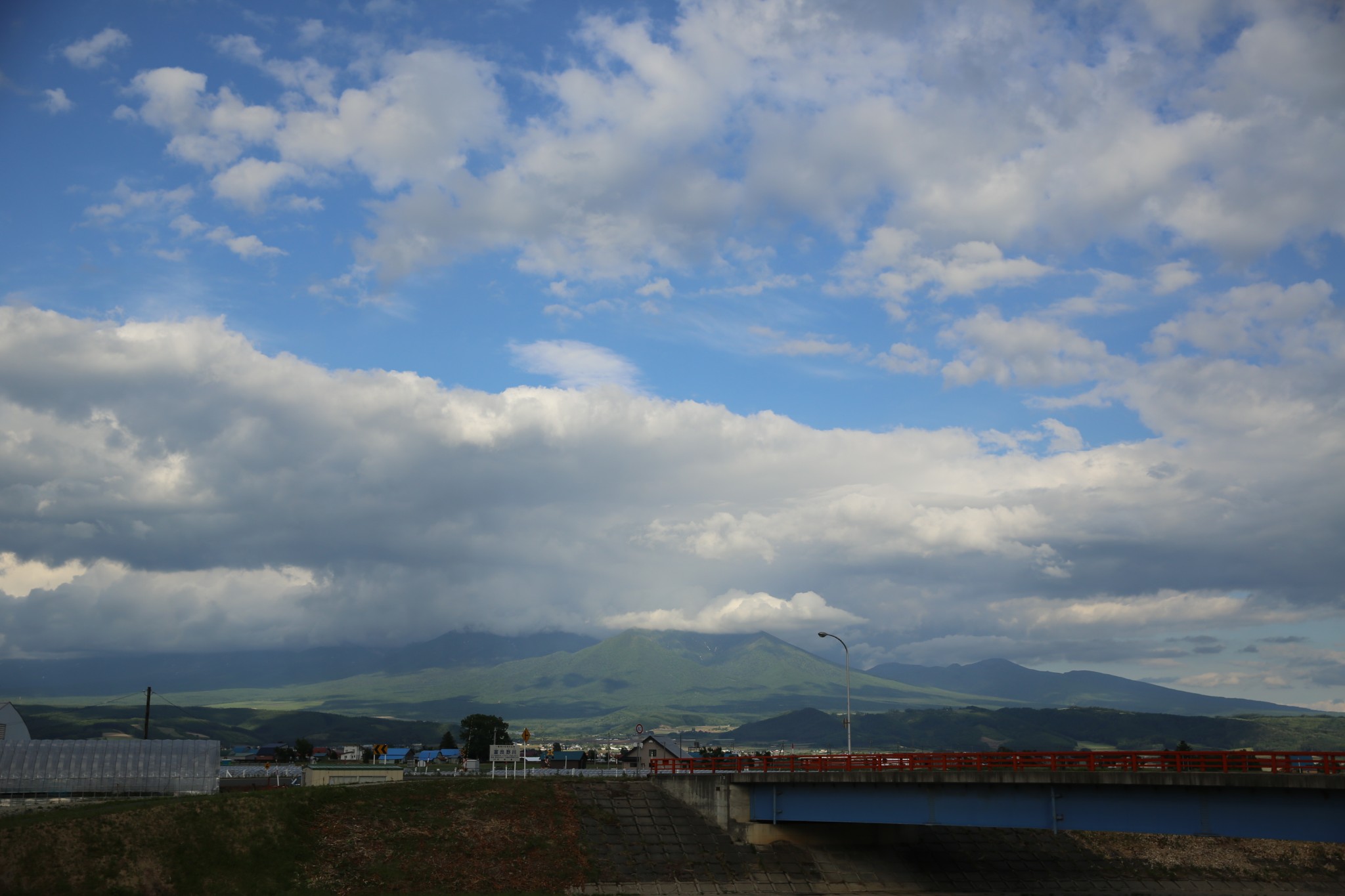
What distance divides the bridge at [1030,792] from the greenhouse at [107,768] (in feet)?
112

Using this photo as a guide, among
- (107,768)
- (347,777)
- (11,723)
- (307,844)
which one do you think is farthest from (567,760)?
(307,844)

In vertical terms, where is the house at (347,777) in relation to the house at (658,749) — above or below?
above

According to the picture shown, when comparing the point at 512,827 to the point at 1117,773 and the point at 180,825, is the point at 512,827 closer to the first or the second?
the point at 180,825

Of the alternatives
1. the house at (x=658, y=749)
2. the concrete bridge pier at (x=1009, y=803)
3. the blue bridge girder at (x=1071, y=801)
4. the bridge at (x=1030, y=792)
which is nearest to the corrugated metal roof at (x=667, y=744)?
the house at (x=658, y=749)

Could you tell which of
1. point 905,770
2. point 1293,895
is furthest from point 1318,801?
point 1293,895

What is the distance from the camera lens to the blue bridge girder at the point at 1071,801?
48.2m

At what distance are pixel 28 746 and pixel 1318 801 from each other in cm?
8264

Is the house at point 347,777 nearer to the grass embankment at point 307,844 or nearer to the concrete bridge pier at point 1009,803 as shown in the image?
the grass embankment at point 307,844

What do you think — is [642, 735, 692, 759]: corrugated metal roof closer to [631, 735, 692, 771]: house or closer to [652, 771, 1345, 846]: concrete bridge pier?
[631, 735, 692, 771]: house

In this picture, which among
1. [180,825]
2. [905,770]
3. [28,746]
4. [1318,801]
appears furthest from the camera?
[28,746]

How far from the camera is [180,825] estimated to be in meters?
55.6

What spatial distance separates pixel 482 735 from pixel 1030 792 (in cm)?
13893

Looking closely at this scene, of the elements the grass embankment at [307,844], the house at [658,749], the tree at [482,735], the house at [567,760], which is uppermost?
the grass embankment at [307,844]

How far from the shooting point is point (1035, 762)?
58.3 meters
